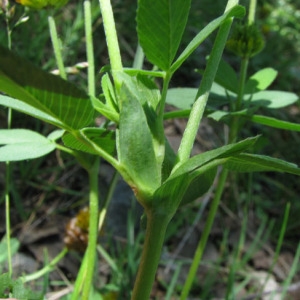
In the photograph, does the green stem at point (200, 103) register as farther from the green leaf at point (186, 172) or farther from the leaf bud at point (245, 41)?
the leaf bud at point (245, 41)

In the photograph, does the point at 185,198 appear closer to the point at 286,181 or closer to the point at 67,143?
the point at 67,143

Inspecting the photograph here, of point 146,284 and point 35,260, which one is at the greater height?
point 146,284

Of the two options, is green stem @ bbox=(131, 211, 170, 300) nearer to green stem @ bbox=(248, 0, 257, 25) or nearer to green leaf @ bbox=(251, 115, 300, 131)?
green leaf @ bbox=(251, 115, 300, 131)

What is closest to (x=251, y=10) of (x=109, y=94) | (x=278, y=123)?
(x=278, y=123)

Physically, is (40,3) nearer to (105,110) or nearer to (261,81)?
(105,110)

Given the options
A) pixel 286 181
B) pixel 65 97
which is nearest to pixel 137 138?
pixel 65 97

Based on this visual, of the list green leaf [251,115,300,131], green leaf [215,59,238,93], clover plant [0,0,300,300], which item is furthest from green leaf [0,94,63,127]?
green leaf [215,59,238,93]
